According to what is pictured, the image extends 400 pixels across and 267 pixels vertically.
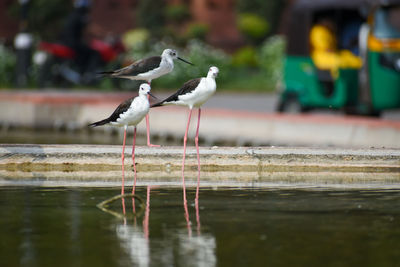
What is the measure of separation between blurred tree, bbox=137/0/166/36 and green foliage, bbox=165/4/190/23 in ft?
1.24

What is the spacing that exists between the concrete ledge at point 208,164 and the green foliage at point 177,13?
3326 centimetres

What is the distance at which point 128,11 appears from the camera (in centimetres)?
4416

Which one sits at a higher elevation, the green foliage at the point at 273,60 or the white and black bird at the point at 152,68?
the green foliage at the point at 273,60

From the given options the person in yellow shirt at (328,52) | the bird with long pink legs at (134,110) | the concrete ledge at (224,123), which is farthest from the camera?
the person in yellow shirt at (328,52)

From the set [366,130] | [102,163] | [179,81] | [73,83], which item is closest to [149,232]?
[102,163]

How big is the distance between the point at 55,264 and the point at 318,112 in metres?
17.8

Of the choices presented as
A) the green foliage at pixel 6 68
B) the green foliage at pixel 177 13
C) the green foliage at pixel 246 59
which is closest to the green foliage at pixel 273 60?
the green foliage at pixel 246 59

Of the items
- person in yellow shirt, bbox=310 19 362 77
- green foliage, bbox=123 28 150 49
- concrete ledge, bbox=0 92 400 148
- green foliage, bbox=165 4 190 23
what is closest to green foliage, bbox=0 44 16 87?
concrete ledge, bbox=0 92 400 148

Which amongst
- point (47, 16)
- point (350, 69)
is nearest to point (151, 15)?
point (47, 16)

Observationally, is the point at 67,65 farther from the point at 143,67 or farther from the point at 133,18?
the point at 133,18

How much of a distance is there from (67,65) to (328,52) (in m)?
8.97

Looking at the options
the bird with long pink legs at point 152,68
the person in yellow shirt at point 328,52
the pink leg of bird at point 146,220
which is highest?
the person in yellow shirt at point 328,52

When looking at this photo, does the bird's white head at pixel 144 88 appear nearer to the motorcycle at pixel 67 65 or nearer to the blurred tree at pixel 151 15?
the motorcycle at pixel 67 65

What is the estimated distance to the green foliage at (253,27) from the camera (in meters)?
40.6
